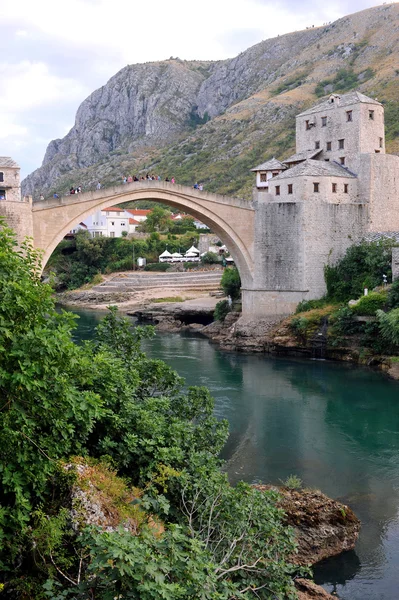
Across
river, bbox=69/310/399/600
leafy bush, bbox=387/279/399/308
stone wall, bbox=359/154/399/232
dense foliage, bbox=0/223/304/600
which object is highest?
stone wall, bbox=359/154/399/232

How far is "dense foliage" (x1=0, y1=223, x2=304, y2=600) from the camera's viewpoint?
5.96 metres

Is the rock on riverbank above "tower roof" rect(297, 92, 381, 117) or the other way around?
the other way around

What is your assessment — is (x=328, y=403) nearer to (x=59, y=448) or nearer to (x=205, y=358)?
(x=205, y=358)

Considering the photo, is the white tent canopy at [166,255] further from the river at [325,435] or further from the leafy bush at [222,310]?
the river at [325,435]

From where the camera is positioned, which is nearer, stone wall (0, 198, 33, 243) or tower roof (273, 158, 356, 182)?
stone wall (0, 198, 33, 243)

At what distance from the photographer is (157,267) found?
5181 cm

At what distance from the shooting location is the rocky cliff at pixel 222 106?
69.0 metres

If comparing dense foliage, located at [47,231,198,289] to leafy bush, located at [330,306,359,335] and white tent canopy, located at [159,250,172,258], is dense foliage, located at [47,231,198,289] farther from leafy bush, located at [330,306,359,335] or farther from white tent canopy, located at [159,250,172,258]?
leafy bush, located at [330,306,359,335]

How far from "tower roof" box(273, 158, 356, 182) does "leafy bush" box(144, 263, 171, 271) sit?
75.4 ft

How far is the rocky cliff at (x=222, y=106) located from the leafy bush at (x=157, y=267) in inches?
457

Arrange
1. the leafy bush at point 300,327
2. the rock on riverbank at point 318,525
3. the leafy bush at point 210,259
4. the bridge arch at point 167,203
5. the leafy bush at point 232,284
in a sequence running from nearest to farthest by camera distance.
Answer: the rock on riverbank at point 318,525, the bridge arch at point 167,203, the leafy bush at point 300,327, the leafy bush at point 232,284, the leafy bush at point 210,259

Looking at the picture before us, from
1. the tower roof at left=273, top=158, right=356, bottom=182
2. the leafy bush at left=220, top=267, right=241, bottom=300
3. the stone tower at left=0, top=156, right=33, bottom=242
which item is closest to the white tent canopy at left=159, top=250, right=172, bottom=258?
the leafy bush at left=220, top=267, right=241, bottom=300

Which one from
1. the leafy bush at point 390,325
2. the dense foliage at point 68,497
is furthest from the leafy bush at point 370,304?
the dense foliage at point 68,497

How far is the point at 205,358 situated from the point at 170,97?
91.9 meters
